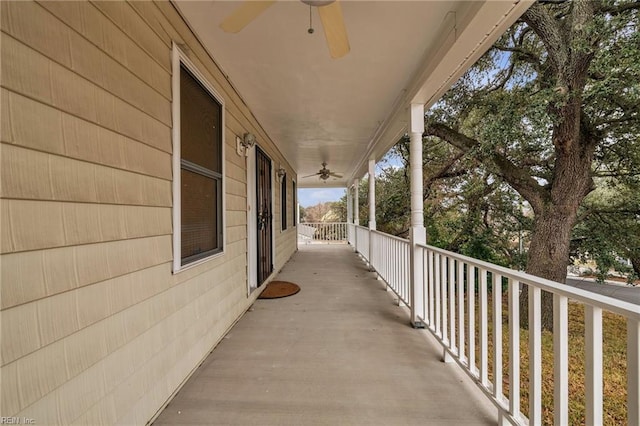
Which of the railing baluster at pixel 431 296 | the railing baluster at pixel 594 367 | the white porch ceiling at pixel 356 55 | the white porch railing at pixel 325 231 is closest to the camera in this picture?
the railing baluster at pixel 594 367

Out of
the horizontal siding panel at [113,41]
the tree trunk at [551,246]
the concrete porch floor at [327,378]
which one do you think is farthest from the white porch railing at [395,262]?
the horizontal siding panel at [113,41]

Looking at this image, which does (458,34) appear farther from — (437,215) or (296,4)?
(437,215)

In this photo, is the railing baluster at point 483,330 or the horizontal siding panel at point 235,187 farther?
the horizontal siding panel at point 235,187

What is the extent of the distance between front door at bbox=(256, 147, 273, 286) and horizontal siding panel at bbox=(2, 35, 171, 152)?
8.58 ft

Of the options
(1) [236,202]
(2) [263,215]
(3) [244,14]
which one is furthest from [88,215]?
(2) [263,215]

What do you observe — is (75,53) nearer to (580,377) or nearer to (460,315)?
(460,315)

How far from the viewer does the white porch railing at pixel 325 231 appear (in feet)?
40.8

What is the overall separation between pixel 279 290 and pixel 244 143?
2198mm

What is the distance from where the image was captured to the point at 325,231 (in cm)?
1278

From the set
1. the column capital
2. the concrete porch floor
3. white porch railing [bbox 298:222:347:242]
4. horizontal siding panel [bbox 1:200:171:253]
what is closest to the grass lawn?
the concrete porch floor

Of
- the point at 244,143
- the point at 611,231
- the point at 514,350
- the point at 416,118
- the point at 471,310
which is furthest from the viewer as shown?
the point at 611,231

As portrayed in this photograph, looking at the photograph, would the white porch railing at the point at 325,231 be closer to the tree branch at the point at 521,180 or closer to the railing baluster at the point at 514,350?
the tree branch at the point at 521,180

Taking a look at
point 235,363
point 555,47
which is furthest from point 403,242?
point 555,47

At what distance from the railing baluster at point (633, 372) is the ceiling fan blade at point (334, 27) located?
1.84 metres
